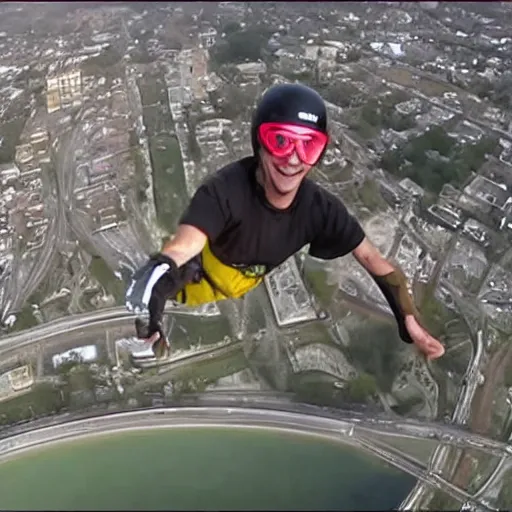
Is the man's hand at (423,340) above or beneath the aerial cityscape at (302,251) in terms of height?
above

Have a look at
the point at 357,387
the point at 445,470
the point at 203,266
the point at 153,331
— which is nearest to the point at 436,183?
the point at 357,387

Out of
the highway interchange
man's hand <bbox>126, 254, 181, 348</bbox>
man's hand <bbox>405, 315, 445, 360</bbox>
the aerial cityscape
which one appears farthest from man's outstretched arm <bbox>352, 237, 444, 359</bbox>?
the highway interchange

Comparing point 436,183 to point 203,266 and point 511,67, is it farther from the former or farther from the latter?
point 203,266

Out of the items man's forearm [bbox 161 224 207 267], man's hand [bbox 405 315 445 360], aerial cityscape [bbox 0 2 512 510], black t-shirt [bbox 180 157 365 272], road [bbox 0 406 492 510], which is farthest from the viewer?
aerial cityscape [bbox 0 2 512 510]

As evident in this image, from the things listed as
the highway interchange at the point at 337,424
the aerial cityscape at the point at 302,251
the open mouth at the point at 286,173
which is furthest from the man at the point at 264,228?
the highway interchange at the point at 337,424

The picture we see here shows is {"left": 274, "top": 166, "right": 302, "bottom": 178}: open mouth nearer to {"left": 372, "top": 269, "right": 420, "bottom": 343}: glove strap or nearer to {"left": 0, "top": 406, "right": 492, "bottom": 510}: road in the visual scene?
{"left": 372, "top": 269, "right": 420, "bottom": 343}: glove strap

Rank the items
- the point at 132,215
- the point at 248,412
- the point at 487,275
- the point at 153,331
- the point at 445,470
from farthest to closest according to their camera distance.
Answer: the point at 132,215, the point at 487,275, the point at 248,412, the point at 445,470, the point at 153,331

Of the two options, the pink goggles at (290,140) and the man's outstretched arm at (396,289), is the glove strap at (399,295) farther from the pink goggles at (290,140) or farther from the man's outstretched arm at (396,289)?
the pink goggles at (290,140)
